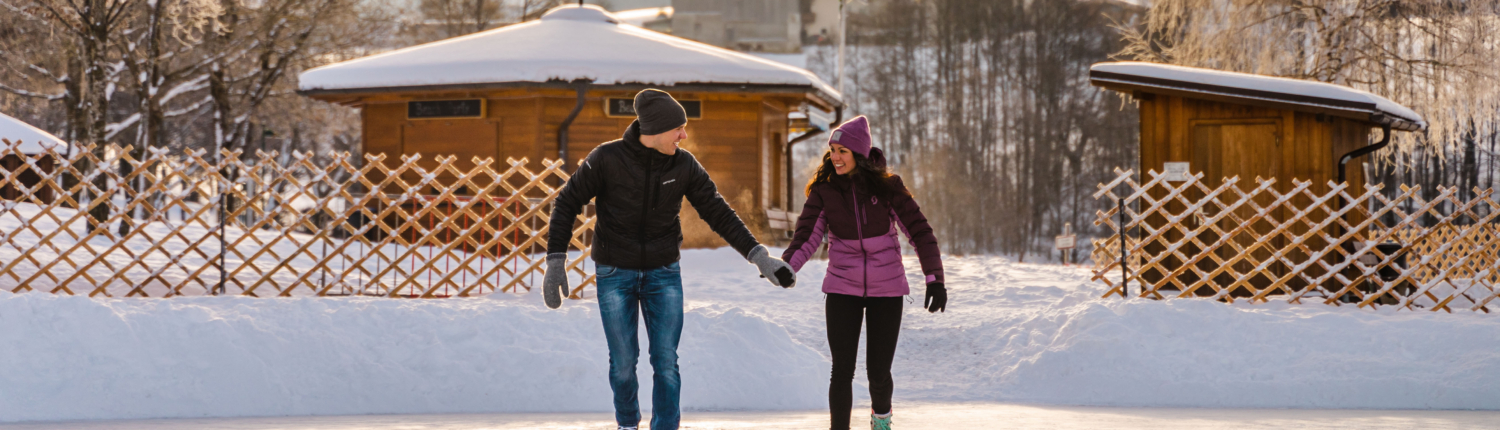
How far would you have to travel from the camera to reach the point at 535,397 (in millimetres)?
5059

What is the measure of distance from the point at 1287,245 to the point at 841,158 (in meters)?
5.20

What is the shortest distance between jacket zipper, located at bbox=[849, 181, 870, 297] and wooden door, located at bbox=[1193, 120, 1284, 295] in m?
5.81

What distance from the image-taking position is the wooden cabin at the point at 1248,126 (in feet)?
26.9

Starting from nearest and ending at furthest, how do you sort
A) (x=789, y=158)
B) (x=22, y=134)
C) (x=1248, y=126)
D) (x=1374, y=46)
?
(x=1248, y=126) < (x=22, y=134) < (x=1374, y=46) < (x=789, y=158)

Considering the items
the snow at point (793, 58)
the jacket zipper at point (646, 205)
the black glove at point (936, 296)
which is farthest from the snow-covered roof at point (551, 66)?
the snow at point (793, 58)

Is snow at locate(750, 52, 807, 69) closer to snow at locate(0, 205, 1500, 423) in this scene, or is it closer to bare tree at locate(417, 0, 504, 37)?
bare tree at locate(417, 0, 504, 37)

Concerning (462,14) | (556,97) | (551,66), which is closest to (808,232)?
(551,66)

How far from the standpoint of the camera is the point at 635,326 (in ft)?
11.3

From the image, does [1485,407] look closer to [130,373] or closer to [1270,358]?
[1270,358]

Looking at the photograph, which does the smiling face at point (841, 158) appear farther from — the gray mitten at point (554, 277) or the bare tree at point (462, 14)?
the bare tree at point (462, 14)

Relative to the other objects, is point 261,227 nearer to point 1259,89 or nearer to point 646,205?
point 646,205

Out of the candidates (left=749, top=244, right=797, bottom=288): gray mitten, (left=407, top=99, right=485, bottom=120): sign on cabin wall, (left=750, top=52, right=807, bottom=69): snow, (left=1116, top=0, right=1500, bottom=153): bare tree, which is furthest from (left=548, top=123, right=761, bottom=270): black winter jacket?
(left=750, top=52, right=807, bottom=69): snow

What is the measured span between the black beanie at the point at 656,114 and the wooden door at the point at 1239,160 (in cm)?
631

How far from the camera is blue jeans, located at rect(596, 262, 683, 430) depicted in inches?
134
